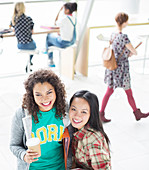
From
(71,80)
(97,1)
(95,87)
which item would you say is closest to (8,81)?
(71,80)

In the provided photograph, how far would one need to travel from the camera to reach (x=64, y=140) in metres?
1.97

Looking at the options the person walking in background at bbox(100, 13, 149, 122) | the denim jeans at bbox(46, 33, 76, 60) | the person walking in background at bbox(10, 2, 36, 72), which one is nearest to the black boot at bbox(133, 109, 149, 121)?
the person walking in background at bbox(100, 13, 149, 122)

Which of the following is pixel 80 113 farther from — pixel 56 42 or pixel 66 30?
pixel 56 42

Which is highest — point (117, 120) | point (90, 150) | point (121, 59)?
point (121, 59)

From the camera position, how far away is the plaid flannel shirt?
1881 mm

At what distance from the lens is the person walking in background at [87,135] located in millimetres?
1885

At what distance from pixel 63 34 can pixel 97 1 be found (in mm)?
2692

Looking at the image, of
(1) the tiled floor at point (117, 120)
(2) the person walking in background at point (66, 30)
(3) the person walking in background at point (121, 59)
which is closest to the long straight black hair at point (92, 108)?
(1) the tiled floor at point (117, 120)

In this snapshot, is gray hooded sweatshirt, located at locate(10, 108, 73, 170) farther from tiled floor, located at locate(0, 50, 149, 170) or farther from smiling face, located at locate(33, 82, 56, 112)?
tiled floor, located at locate(0, 50, 149, 170)

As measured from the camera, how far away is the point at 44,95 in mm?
1901

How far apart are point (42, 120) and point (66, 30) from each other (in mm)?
2990

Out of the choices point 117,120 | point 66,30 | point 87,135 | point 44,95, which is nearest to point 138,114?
point 117,120

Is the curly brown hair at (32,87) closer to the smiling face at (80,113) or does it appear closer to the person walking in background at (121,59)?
the smiling face at (80,113)

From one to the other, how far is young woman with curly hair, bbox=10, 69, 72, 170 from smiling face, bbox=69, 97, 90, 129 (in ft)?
0.25
